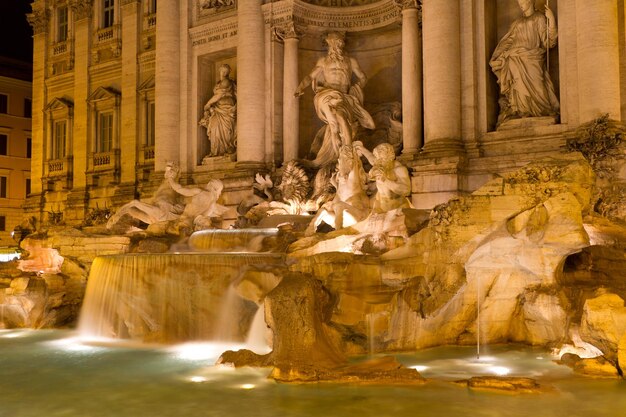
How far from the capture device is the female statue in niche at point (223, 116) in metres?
19.4

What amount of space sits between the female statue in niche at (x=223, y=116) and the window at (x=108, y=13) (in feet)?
24.5

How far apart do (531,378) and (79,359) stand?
602cm

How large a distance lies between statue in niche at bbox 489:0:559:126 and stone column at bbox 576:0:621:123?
3.05 ft

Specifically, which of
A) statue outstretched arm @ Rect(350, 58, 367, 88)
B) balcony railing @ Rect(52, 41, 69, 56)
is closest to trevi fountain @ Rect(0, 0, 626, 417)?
statue outstretched arm @ Rect(350, 58, 367, 88)

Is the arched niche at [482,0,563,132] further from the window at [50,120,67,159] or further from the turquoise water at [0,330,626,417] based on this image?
the window at [50,120,67,159]

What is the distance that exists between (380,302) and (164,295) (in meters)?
3.73

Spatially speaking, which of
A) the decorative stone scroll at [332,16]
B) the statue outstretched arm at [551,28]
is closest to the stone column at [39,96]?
the decorative stone scroll at [332,16]

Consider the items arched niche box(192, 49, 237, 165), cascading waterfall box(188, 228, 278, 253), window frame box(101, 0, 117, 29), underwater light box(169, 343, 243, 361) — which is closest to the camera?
underwater light box(169, 343, 243, 361)

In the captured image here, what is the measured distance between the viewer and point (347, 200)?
12414 mm

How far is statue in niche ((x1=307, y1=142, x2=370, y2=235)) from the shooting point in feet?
39.6

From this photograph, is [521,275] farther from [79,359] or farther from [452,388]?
[79,359]

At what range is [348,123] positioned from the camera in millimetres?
16219

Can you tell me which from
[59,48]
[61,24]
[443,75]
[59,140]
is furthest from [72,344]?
[61,24]

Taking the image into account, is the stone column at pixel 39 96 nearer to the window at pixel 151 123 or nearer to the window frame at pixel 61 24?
the window frame at pixel 61 24
